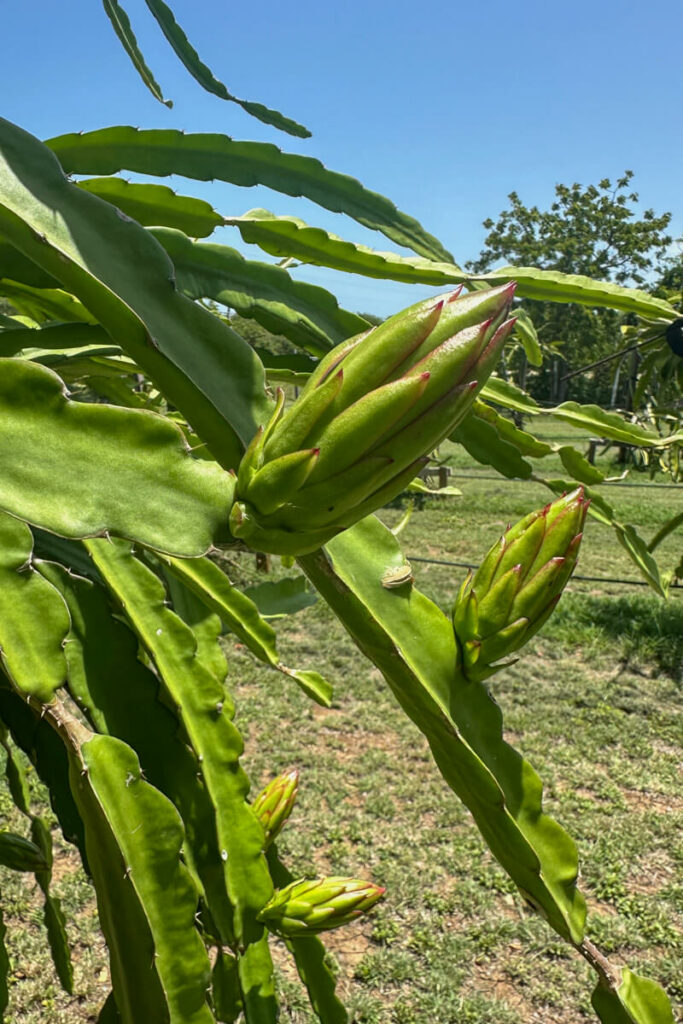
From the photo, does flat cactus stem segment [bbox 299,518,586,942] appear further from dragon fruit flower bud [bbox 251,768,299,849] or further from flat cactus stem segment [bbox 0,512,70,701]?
dragon fruit flower bud [bbox 251,768,299,849]

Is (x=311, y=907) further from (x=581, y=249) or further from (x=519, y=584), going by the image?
(x=581, y=249)

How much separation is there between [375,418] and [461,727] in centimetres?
19

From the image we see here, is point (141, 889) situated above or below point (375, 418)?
below

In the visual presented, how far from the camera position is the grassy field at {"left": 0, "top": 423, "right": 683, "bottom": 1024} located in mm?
1609

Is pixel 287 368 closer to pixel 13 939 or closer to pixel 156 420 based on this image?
pixel 156 420

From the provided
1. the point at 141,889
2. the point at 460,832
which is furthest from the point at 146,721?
the point at 460,832

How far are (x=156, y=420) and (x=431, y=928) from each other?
5.73ft

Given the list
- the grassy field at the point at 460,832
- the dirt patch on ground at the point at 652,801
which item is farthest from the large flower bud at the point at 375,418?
the dirt patch on ground at the point at 652,801

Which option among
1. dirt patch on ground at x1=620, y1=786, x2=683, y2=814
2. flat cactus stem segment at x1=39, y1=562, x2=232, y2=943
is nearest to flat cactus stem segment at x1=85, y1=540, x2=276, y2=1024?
flat cactus stem segment at x1=39, y1=562, x2=232, y2=943

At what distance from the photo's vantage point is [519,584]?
40cm

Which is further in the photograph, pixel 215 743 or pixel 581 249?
pixel 581 249

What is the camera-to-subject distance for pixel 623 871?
1.99 meters

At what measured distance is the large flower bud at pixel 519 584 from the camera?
1.32 ft

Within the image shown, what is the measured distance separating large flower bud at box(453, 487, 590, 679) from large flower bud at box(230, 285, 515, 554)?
0.12 meters
